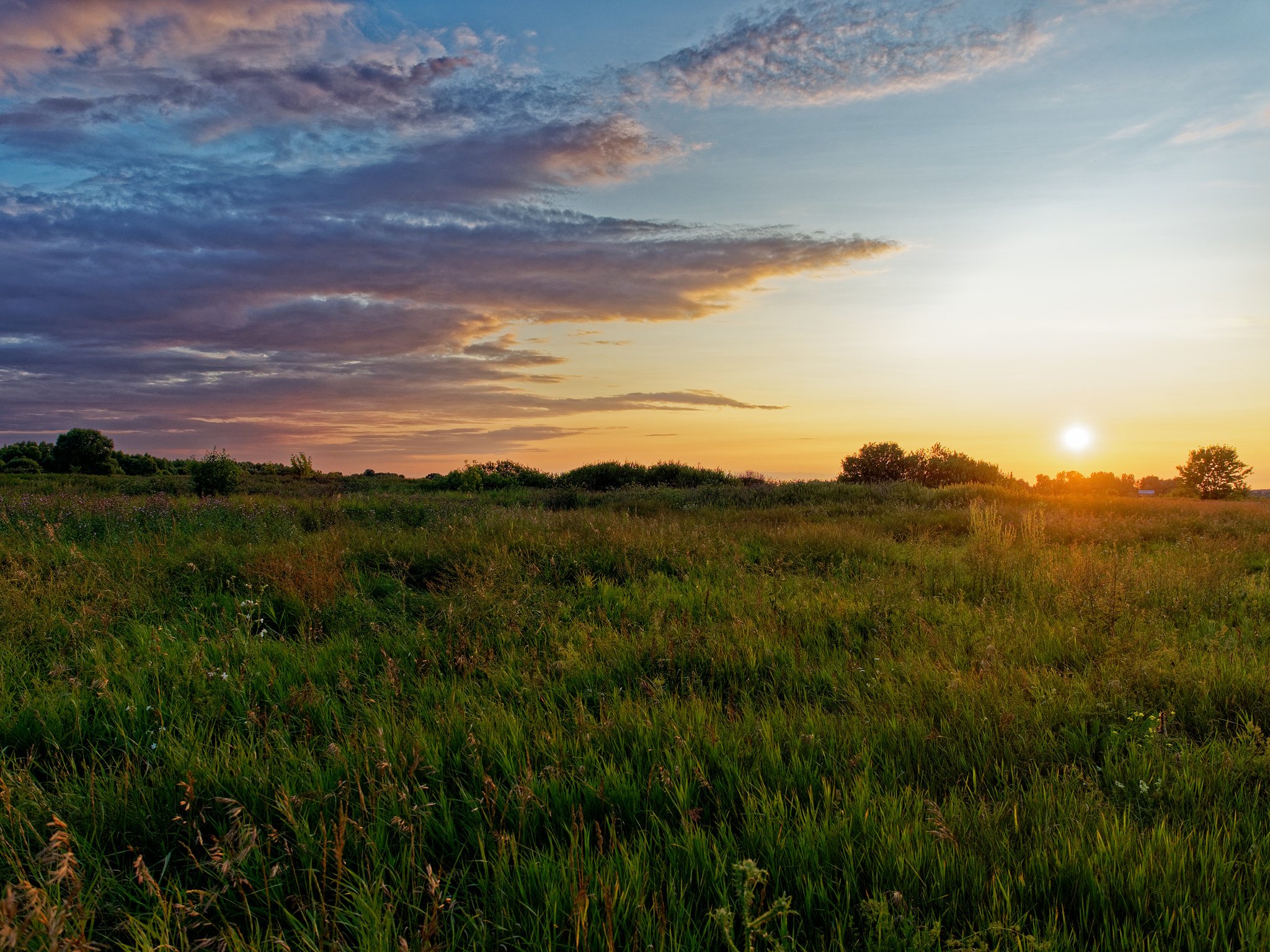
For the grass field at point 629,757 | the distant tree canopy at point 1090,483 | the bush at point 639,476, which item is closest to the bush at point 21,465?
the bush at point 639,476

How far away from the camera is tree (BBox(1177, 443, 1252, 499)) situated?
1619 inches

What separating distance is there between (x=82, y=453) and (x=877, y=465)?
38311mm

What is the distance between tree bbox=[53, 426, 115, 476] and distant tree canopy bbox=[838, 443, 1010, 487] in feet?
117

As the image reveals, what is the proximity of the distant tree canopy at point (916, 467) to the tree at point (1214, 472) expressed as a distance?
80.6 ft

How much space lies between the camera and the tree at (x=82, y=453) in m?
32.2

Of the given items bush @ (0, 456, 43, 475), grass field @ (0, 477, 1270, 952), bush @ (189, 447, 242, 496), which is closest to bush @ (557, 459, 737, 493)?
bush @ (189, 447, 242, 496)

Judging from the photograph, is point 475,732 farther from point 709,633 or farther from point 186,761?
point 709,633

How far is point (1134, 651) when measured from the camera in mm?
4652

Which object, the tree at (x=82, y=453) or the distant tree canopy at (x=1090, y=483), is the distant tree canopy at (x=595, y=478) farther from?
the tree at (x=82, y=453)

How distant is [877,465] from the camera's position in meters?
28.0

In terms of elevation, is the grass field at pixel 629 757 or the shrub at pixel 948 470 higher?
the shrub at pixel 948 470

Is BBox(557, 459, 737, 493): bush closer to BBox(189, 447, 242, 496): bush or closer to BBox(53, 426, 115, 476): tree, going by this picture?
BBox(189, 447, 242, 496): bush

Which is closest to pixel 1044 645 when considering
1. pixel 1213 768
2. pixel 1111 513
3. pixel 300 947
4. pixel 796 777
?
pixel 1213 768

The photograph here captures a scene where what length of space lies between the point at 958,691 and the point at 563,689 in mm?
2355
